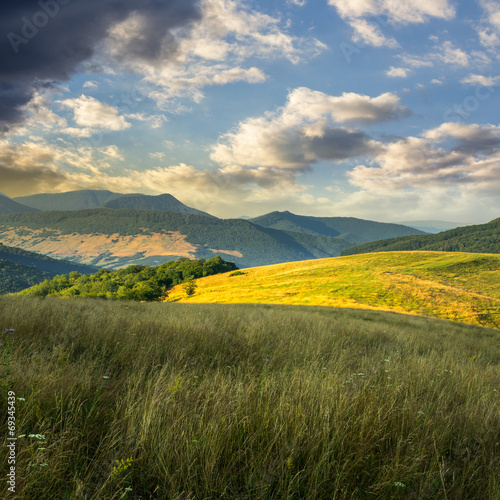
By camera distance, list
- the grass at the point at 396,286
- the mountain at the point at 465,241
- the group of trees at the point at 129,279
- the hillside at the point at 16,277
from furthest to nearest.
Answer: the hillside at the point at 16,277, the mountain at the point at 465,241, the group of trees at the point at 129,279, the grass at the point at 396,286

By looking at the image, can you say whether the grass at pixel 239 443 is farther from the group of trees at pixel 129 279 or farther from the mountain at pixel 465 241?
the mountain at pixel 465 241

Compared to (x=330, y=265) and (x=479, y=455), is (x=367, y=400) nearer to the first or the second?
(x=479, y=455)

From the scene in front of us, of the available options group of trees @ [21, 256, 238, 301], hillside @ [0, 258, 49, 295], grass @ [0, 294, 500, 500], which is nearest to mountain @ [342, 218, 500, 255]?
group of trees @ [21, 256, 238, 301]

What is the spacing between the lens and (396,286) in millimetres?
39844

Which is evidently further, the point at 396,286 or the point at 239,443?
the point at 396,286

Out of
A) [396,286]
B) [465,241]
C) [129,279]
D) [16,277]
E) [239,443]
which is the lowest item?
[16,277]

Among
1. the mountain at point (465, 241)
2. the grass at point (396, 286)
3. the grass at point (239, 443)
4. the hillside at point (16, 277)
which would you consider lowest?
the hillside at point (16, 277)

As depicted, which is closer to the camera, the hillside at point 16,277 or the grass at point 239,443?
→ the grass at point 239,443

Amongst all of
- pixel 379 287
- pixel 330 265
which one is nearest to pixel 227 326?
pixel 379 287

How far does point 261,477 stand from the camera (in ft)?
5.63

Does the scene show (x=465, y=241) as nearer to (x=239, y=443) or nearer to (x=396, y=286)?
(x=396, y=286)

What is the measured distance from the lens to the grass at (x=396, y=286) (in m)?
32.7

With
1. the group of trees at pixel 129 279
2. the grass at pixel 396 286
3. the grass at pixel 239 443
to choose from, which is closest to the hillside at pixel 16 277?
the group of trees at pixel 129 279

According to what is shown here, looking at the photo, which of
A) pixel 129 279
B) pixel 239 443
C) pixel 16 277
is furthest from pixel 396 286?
pixel 16 277
